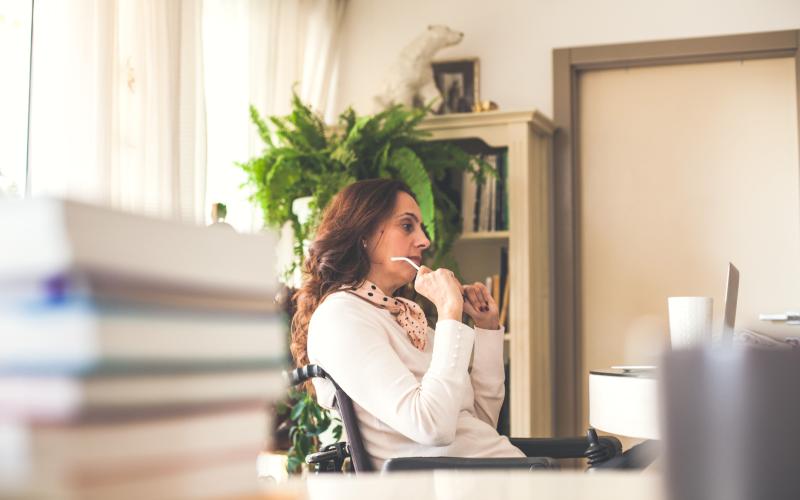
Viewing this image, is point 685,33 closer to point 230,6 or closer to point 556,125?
point 556,125

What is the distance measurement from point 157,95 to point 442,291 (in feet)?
3.95

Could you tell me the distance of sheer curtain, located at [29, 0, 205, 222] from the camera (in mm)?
2287

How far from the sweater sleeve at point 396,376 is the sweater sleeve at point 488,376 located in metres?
0.34

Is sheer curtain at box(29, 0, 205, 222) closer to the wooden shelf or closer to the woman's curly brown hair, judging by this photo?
the woman's curly brown hair

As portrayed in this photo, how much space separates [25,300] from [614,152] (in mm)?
3622

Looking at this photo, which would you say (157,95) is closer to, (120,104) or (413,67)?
(120,104)

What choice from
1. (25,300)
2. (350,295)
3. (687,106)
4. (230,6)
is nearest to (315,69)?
(230,6)

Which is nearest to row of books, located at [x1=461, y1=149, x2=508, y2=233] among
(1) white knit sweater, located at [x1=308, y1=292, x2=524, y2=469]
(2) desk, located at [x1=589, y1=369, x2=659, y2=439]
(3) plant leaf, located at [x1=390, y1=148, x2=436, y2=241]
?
(3) plant leaf, located at [x1=390, y1=148, x2=436, y2=241]

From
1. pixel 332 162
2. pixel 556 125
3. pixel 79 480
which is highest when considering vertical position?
pixel 556 125

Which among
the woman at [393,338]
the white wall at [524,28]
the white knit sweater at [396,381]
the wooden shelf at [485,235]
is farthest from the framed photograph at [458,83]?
the white knit sweater at [396,381]

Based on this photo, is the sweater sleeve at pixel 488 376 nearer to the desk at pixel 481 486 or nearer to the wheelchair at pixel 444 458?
the wheelchair at pixel 444 458

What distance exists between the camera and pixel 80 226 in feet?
0.86

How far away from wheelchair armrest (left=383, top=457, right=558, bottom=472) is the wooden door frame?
221 centimetres

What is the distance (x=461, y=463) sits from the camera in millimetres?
1395
